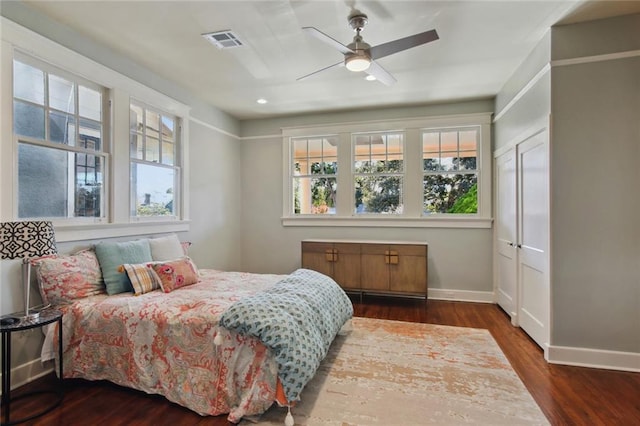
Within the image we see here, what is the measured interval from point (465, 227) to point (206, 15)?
13.3 ft

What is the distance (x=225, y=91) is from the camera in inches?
167

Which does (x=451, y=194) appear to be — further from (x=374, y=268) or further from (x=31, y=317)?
(x=31, y=317)

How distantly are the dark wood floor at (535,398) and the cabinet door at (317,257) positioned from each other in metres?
2.40

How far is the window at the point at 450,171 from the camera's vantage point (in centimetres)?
474

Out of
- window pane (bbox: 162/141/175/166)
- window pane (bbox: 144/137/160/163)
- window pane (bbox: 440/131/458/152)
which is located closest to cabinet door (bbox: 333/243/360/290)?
window pane (bbox: 440/131/458/152)

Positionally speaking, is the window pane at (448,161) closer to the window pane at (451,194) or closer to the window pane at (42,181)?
the window pane at (451,194)

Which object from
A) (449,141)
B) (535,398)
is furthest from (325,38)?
(449,141)

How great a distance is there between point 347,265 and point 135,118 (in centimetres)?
321

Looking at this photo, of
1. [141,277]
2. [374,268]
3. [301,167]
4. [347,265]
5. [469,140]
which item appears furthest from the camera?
[301,167]

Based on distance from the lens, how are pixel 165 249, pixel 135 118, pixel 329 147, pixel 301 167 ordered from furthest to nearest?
pixel 301 167, pixel 329 147, pixel 135 118, pixel 165 249

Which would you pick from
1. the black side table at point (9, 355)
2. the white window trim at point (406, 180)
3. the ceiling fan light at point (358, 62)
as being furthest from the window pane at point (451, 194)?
the black side table at point (9, 355)

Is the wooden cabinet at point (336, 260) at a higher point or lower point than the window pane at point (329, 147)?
lower

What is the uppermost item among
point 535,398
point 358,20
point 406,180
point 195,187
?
point 358,20

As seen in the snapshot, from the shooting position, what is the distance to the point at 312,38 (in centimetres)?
289
